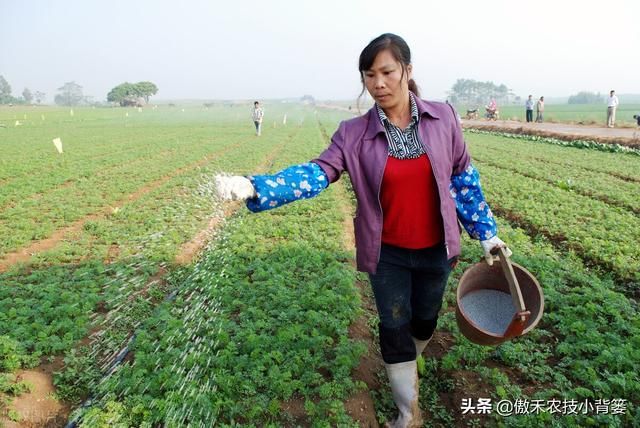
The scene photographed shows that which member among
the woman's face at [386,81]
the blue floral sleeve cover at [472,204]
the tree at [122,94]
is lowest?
the blue floral sleeve cover at [472,204]

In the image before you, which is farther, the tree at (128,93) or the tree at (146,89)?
the tree at (146,89)

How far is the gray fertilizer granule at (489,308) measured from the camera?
3.30 meters

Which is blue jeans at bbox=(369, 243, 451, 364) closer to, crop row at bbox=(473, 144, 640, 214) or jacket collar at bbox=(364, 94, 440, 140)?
jacket collar at bbox=(364, 94, 440, 140)

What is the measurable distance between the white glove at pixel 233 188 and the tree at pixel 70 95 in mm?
203156

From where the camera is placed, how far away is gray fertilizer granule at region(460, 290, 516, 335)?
330cm

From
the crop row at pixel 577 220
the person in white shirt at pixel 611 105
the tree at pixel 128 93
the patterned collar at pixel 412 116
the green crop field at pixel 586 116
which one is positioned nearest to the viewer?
the patterned collar at pixel 412 116

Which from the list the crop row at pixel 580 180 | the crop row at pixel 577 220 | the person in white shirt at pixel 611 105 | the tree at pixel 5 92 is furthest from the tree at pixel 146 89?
the crop row at pixel 577 220

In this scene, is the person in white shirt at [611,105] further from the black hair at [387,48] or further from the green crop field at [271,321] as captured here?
the black hair at [387,48]

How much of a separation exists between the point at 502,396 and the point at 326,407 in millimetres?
1314

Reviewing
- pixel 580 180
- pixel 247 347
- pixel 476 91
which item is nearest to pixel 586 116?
pixel 580 180

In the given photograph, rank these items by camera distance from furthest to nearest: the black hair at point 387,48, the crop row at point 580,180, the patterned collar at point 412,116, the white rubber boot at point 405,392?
the crop row at point 580,180, the white rubber boot at point 405,392, the patterned collar at point 412,116, the black hair at point 387,48

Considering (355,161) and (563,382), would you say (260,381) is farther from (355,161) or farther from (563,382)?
(563,382)

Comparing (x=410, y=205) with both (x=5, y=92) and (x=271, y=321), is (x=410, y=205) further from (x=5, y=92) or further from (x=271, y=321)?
(x=5, y=92)

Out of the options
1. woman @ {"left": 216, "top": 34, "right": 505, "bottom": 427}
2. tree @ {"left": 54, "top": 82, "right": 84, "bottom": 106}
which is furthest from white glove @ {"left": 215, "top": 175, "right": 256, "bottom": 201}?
tree @ {"left": 54, "top": 82, "right": 84, "bottom": 106}
